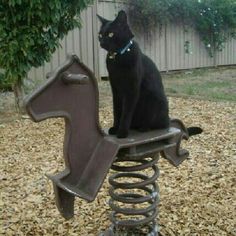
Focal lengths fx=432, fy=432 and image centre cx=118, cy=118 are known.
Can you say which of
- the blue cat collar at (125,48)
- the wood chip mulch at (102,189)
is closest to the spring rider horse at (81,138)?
the blue cat collar at (125,48)

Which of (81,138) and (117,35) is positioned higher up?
(117,35)

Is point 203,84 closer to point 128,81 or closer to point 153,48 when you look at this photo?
point 153,48

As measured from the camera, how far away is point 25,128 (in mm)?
5543

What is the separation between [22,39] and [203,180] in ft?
10.3

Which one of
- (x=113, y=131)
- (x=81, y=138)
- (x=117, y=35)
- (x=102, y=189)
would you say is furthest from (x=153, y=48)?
(x=81, y=138)

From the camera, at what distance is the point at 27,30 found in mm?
5602

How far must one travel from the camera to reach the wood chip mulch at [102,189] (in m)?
2.88

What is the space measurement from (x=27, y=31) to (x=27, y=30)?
1cm

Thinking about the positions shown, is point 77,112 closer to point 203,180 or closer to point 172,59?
point 203,180

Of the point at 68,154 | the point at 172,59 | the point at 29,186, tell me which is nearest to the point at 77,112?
the point at 68,154

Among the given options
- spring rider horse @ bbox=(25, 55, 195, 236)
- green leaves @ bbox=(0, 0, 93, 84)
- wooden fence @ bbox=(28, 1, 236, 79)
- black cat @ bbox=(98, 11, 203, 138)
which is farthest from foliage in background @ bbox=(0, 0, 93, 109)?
spring rider horse @ bbox=(25, 55, 195, 236)

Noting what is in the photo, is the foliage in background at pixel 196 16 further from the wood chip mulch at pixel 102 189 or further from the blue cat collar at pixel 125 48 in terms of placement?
the blue cat collar at pixel 125 48

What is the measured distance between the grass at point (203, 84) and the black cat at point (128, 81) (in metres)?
5.48

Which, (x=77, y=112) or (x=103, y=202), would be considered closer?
(x=77, y=112)
